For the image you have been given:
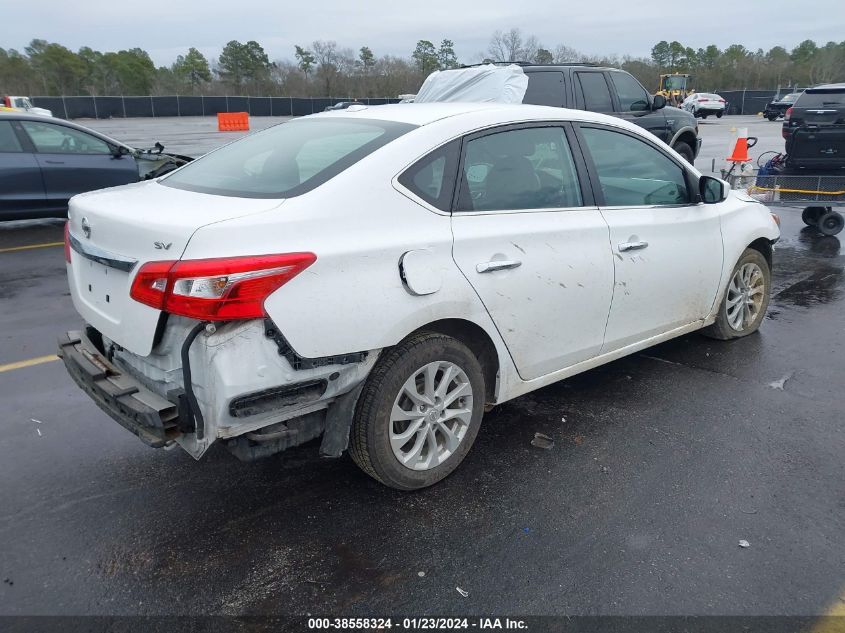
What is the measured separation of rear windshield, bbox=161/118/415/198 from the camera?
2943 mm

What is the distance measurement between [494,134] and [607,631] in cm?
231

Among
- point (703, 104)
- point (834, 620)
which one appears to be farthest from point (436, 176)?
point (703, 104)

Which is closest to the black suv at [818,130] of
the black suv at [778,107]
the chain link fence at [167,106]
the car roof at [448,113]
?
the car roof at [448,113]

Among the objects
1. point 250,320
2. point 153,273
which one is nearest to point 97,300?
point 153,273

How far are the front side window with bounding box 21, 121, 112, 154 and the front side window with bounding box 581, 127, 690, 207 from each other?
823 centimetres

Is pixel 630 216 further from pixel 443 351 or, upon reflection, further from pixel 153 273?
pixel 153 273

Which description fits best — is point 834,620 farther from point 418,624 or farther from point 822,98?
point 822,98

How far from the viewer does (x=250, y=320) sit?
2.48 m

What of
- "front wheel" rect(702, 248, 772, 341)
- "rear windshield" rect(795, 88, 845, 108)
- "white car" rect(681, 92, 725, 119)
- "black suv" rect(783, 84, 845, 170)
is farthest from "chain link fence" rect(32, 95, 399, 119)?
"front wheel" rect(702, 248, 772, 341)

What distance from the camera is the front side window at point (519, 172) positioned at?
321 cm

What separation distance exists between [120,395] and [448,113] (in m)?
2.04

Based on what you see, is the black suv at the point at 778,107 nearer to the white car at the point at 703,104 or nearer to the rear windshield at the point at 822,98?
the white car at the point at 703,104

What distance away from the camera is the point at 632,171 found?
4.08m

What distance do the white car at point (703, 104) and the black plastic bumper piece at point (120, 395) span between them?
4679cm
